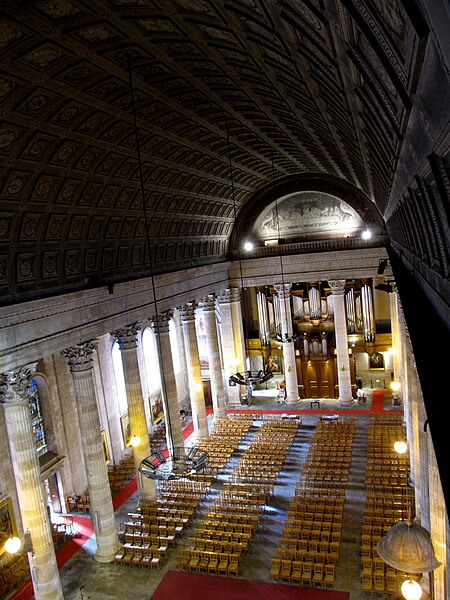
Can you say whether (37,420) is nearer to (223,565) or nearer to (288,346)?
(223,565)

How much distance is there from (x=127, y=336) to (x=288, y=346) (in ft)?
54.7

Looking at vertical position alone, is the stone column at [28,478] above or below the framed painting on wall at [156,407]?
above

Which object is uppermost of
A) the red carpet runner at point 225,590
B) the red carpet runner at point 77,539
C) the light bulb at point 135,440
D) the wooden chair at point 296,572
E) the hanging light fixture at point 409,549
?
the hanging light fixture at point 409,549

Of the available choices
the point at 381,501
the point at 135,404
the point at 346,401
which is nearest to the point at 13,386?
the point at 135,404

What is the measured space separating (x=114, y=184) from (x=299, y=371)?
1009 inches

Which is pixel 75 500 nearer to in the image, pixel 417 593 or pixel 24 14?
pixel 417 593

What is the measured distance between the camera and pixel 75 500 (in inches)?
1009

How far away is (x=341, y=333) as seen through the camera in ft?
118

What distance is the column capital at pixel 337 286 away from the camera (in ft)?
117

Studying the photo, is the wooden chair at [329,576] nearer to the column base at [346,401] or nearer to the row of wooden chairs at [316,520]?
the row of wooden chairs at [316,520]

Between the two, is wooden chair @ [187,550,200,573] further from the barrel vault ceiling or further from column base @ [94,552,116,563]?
the barrel vault ceiling

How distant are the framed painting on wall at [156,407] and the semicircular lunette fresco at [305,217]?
13.9 metres

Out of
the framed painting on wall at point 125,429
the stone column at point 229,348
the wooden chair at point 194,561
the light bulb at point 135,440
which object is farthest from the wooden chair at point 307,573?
the stone column at point 229,348

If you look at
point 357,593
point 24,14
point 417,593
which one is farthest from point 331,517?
point 24,14
